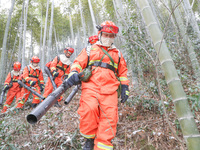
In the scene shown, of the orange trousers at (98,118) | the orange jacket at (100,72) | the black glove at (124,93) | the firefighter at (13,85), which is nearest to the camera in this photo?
the orange trousers at (98,118)

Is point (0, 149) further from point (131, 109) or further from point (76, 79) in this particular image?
point (131, 109)

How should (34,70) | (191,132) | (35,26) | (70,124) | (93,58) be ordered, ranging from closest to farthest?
(191,132)
(93,58)
(70,124)
(34,70)
(35,26)

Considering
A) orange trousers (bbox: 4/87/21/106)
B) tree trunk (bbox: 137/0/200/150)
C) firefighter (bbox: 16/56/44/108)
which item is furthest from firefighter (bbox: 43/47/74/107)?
tree trunk (bbox: 137/0/200/150)

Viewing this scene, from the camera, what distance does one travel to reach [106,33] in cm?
231

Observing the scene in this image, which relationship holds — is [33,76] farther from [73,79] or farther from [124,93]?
[124,93]

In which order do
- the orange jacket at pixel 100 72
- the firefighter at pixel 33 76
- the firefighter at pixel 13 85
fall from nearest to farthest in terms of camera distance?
the orange jacket at pixel 100 72 < the firefighter at pixel 33 76 < the firefighter at pixel 13 85

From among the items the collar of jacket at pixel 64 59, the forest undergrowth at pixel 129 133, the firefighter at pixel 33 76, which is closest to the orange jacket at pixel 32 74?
the firefighter at pixel 33 76

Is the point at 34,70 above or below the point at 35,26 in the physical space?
below

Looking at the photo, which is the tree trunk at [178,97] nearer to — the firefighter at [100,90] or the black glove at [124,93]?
the firefighter at [100,90]

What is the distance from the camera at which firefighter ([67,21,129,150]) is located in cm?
183

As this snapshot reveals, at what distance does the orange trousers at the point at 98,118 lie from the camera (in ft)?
5.82

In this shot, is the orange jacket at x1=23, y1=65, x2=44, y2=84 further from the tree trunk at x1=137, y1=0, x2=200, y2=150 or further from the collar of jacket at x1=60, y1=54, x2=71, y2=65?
the tree trunk at x1=137, y1=0, x2=200, y2=150

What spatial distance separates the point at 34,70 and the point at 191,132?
19.0 feet

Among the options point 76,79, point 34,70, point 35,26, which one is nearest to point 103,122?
point 76,79
